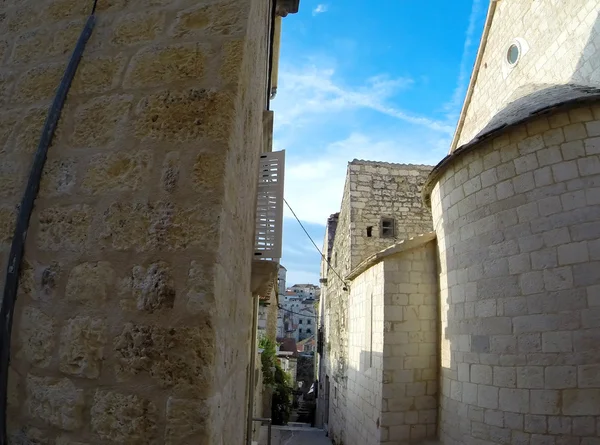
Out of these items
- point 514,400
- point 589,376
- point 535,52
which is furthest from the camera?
point 535,52

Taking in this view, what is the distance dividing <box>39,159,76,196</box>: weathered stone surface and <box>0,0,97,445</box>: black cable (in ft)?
0.08

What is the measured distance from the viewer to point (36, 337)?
4.45 feet

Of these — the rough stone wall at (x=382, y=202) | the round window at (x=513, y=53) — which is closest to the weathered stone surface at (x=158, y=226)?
the rough stone wall at (x=382, y=202)

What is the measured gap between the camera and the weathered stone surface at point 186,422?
117 cm

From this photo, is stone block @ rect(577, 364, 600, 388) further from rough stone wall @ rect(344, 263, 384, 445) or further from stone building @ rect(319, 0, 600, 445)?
rough stone wall @ rect(344, 263, 384, 445)

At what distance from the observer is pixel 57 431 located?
1.26 meters

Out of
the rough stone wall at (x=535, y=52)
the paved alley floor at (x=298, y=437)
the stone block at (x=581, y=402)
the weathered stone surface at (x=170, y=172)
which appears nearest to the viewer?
the weathered stone surface at (x=170, y=172)

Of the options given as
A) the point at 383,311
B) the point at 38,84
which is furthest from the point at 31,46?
the point at 383,311

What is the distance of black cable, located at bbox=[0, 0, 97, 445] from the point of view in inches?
52.2

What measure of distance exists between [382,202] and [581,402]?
22.4 ft

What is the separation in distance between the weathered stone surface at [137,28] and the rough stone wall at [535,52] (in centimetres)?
663

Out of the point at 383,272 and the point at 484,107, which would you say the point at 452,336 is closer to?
the point at 383,272

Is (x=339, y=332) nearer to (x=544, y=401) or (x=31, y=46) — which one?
(x=544, y=401)

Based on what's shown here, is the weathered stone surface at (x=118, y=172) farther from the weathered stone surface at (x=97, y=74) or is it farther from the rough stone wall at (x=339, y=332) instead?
the rough stone wall at (x=339, y=332)
